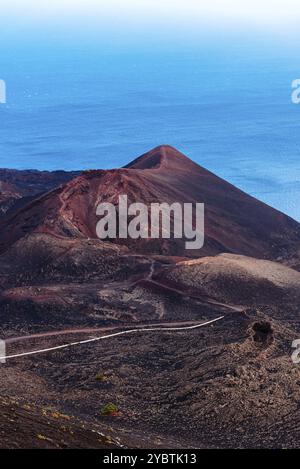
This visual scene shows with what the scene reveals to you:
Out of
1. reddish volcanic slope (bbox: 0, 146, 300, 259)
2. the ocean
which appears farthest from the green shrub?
the ocean

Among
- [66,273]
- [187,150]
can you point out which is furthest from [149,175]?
[187,150]

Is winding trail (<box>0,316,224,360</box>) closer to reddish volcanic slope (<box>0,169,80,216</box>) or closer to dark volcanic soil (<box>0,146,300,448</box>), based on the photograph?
dark volcanic soil (<box>0,146,300,448</box>)

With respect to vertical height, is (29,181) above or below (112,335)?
above

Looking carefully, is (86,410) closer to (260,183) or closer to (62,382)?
(62,382)

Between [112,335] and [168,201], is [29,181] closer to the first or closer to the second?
[168,201]

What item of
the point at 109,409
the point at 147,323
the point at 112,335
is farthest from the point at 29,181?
the point at 109,409

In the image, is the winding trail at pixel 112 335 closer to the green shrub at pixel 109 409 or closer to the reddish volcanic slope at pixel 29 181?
the green shrub at pixel 109 409

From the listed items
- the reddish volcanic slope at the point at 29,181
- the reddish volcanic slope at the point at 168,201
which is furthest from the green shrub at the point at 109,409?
the reddish volcanic slope at the point at 29,181
